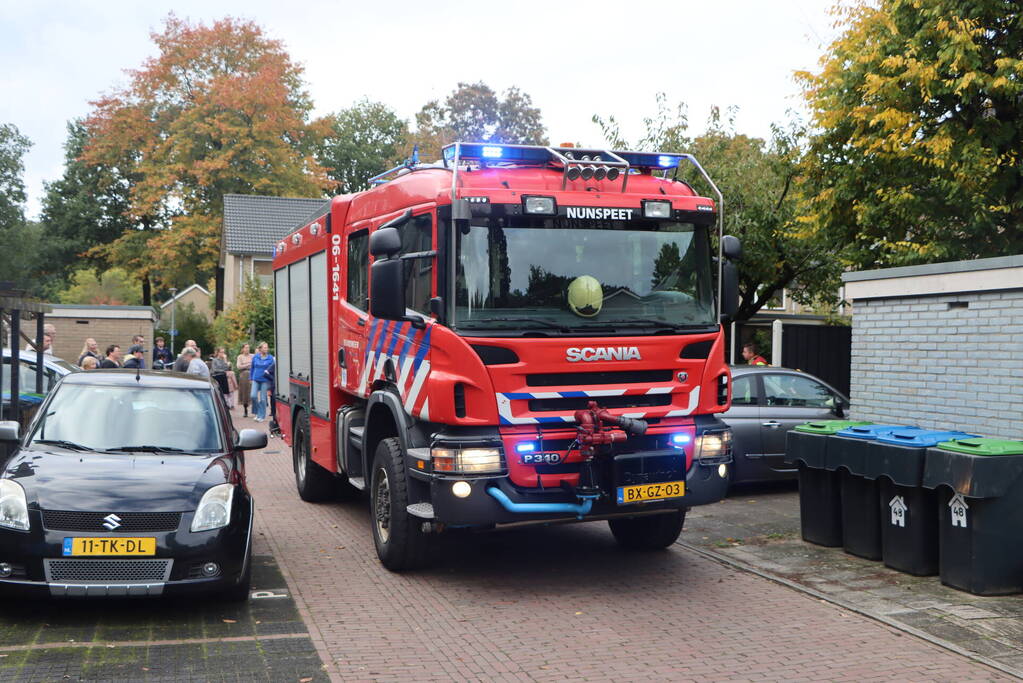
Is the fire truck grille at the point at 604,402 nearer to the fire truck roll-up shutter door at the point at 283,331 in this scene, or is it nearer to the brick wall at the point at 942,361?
the brick wall at the point at 942,361

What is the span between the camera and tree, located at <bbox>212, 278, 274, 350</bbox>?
3003 cm

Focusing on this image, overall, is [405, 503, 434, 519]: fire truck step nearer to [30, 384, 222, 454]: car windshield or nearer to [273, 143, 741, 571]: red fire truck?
[273, 143, 741, 571]: red fire truck

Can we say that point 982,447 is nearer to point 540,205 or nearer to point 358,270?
point 540,205

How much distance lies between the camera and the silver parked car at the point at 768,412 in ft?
38.0

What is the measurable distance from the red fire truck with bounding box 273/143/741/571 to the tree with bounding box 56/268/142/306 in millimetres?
63648

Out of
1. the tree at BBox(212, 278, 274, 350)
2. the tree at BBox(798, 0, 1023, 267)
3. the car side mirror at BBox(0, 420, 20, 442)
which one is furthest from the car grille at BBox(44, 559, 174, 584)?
the tree at BBox(212, 278, 274, 350)

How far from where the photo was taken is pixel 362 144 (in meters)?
68.2

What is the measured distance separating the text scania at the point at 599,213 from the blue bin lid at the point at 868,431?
8.54 feet

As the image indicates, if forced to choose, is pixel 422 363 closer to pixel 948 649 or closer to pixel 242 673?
pixel 242 673

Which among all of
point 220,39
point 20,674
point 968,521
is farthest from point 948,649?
point 220,39

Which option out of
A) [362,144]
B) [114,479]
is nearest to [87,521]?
[114,479]

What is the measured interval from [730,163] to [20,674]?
16950 mm

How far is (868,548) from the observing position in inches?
322

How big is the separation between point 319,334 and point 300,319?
3.63ft
